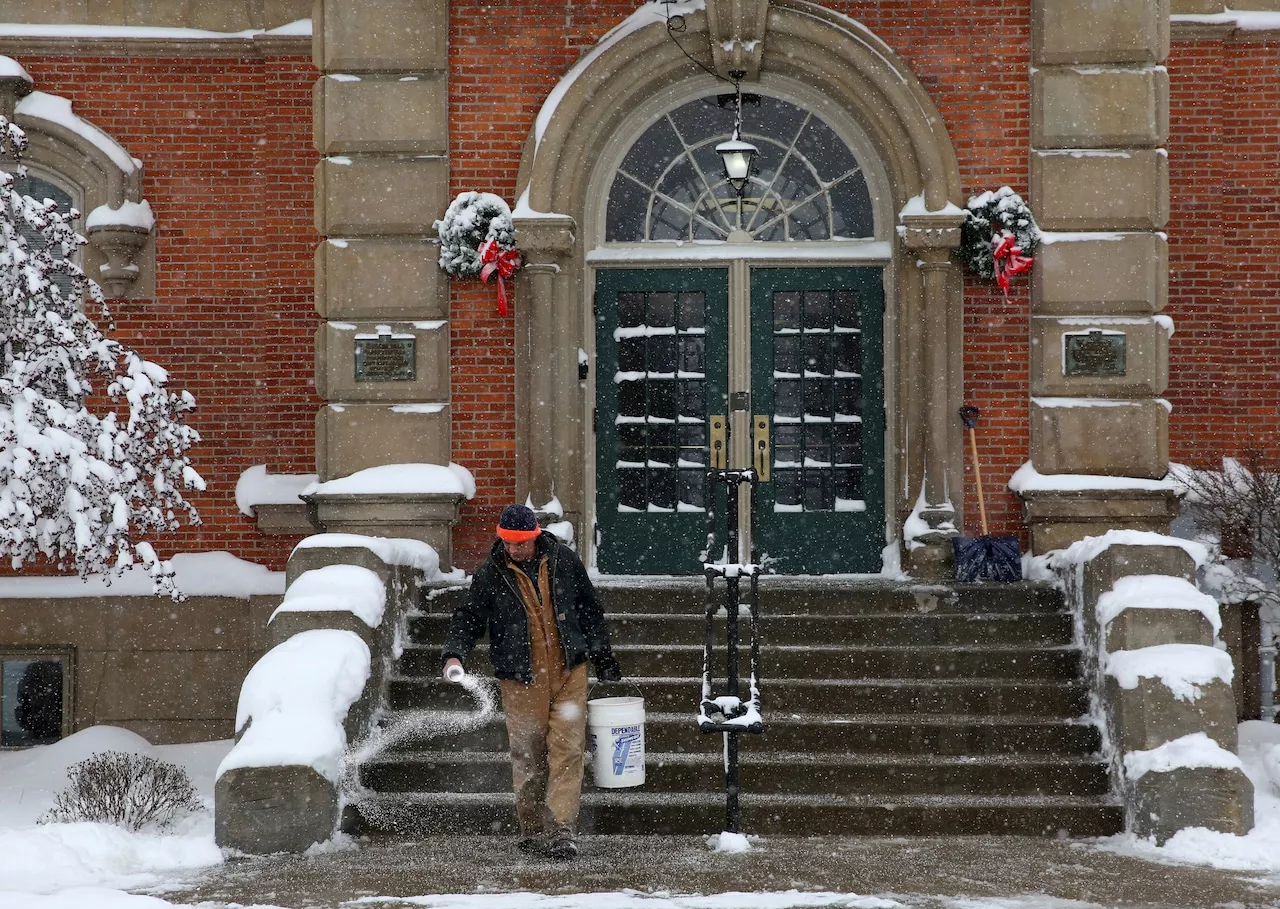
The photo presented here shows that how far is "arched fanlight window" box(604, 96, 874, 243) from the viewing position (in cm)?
1214

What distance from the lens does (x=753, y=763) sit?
8820 millimetres

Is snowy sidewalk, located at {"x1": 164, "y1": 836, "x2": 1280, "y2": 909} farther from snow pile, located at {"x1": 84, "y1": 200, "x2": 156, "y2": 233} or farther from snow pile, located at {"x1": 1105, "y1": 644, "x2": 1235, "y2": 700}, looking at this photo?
snow pile, located at {"x1": 84, "y1": 200, "x2": 156, "y2": 233}

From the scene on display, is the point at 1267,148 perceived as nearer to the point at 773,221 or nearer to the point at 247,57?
the point at 773,221

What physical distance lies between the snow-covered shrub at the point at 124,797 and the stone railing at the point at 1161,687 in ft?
17.0

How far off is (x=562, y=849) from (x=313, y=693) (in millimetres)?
1680

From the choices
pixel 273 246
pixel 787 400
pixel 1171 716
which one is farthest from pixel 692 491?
pixel 1171 716

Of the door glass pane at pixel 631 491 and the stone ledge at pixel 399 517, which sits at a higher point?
the door glass pane at pixel 631 491

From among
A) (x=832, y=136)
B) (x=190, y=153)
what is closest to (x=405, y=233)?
(x=190, y=153)

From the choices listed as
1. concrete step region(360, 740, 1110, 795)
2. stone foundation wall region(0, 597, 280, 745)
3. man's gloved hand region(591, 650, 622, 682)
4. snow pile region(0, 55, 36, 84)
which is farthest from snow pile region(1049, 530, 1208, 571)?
snow pile region(0, 55, 36, 84)

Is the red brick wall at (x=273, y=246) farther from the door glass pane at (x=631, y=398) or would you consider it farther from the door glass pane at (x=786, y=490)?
the door glass pane at (x=786, y=490)

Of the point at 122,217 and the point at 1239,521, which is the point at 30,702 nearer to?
the point at 122,217

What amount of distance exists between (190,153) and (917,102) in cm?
564

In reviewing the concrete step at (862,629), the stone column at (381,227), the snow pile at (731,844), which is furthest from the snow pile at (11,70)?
the snow pile at (731,844)

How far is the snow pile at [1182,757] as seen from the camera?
8.19 meters
